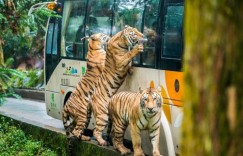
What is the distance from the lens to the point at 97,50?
12.0 m

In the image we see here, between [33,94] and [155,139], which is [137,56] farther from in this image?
[33,94]

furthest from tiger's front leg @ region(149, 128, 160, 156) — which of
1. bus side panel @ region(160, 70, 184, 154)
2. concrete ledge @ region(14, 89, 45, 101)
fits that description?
concrete ledge @ region(14, 89, 45, 101)

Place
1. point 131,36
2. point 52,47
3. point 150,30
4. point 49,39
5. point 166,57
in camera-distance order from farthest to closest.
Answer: point 49,39, point 52,47, point 131,36, point 150,30, point 166,57

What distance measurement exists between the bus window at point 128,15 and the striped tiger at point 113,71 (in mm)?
198

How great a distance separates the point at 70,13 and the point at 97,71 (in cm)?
203

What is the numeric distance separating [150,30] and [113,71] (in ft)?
3.62

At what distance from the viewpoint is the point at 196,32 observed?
3.16 m

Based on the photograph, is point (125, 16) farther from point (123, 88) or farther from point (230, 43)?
point (230, 43)

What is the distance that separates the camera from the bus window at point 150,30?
10.2 metres

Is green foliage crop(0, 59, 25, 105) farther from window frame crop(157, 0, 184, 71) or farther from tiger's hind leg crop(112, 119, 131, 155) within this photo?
window frame crop(157, 0, 184, 71)

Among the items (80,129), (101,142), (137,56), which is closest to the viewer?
(137,56)

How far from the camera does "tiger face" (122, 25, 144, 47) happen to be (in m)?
10.6

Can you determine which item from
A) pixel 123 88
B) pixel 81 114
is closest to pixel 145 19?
pixel 123 88

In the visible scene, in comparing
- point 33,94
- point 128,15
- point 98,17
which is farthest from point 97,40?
point 33,94
